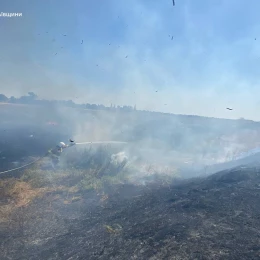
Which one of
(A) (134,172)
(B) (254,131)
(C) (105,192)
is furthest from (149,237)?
(B) (254,131)

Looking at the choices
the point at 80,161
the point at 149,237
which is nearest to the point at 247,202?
the point at 149,237

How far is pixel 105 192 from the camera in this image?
1667cm

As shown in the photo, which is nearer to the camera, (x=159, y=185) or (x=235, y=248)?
(x=235, y=248)

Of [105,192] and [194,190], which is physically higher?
[194,190]

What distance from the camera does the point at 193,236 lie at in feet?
28.0

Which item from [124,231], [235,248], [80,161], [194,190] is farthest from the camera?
[80,161]

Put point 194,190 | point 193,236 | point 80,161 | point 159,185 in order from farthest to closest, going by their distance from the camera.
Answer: point 80,161
point 159,185
point 194,190
point 193,236

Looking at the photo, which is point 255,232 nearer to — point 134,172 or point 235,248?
point 235,248

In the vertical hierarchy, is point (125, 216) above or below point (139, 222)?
below

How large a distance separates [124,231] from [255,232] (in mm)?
5475

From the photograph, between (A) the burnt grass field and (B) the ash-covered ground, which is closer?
(A) the burnt grass field

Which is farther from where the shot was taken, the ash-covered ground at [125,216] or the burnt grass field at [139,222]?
the ash-covered ground at [125,216]

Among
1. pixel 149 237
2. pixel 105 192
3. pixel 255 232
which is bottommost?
pixel 105 192

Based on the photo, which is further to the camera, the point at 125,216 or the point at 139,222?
the point at 125,216
